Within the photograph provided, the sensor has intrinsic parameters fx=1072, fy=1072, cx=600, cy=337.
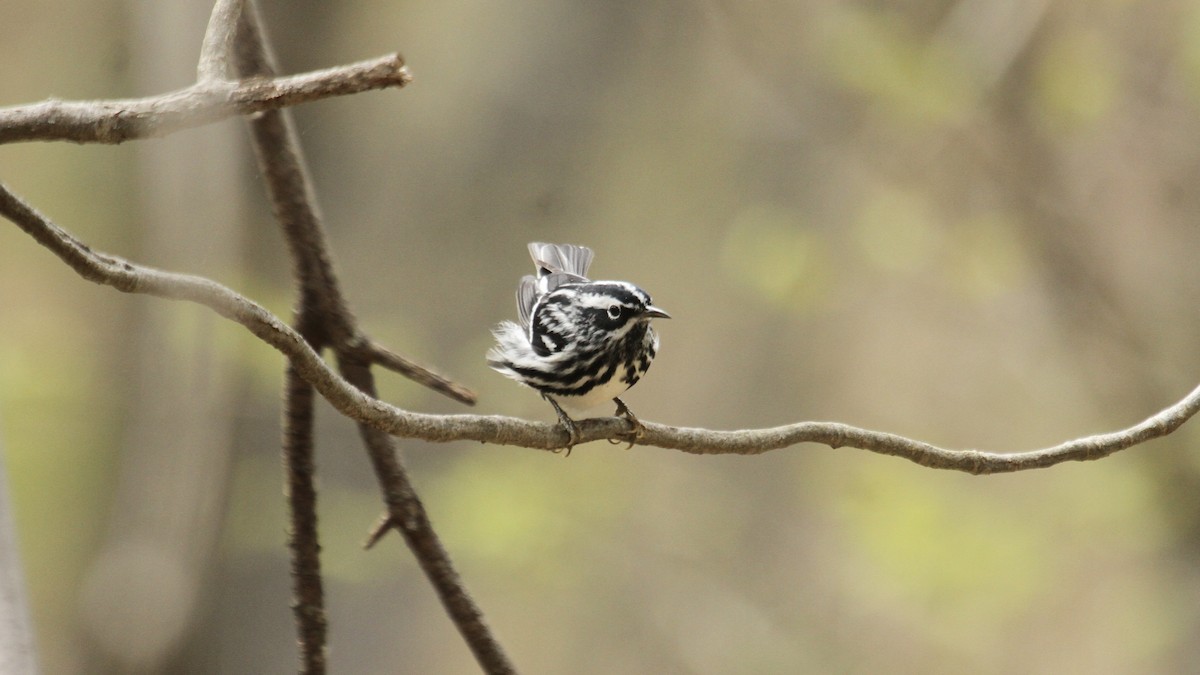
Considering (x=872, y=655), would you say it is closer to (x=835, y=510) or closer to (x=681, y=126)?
(x=835, y=510)

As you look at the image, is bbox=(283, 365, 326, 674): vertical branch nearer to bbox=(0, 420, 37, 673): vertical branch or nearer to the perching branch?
the perching branch

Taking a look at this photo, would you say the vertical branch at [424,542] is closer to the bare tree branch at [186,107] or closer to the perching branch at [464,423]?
the perching branch at [464,423]

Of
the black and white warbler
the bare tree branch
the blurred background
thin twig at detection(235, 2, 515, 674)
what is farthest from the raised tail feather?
the blurred background

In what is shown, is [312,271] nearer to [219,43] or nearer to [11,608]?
[219,43]

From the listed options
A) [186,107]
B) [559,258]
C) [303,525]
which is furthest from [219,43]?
[559,258]

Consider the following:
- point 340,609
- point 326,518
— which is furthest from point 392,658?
point 326,518

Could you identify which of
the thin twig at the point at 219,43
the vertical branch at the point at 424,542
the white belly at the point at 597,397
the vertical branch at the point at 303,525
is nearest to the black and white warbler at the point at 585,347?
the white belly at the point at 597,397

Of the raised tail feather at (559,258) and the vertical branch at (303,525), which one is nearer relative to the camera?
the vertical branch at (303,525)
